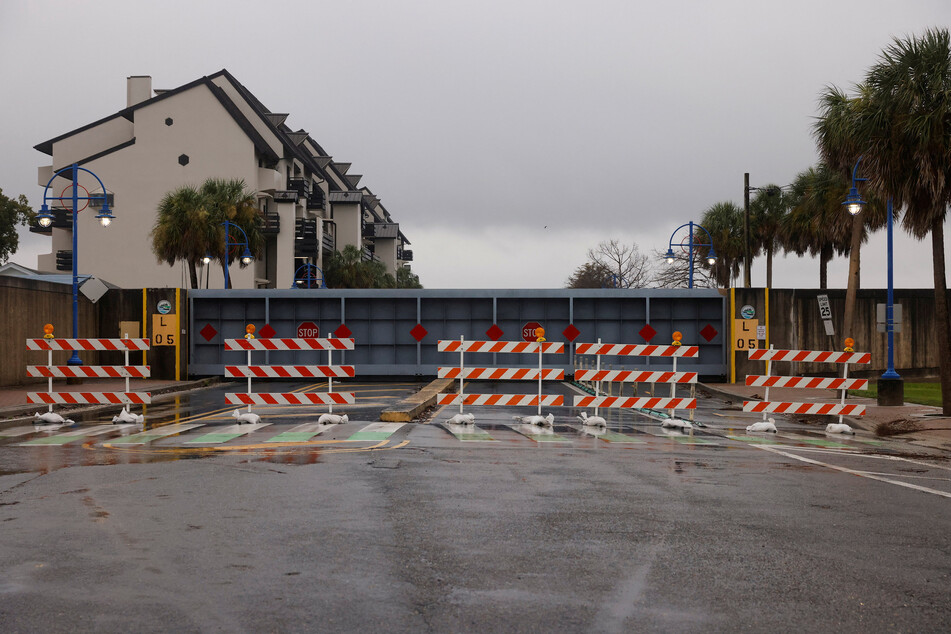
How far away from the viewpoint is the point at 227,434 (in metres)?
14.1

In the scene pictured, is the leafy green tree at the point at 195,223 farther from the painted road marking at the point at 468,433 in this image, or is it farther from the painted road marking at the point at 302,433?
the painted road marking at the point at 468,433

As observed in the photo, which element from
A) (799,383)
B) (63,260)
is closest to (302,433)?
(799,383)

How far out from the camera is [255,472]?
9891 mm

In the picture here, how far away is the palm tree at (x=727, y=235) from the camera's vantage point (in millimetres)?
54812

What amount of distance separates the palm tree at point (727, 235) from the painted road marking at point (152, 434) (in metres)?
44.2

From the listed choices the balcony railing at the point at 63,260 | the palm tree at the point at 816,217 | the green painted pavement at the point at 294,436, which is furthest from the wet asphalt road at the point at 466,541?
the balcony railing at the point at 63,260

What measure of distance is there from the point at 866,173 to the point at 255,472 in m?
14.2

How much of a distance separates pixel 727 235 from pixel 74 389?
4150 cm

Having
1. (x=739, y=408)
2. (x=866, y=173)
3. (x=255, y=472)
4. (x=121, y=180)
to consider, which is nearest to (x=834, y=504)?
(x=255, y=472)

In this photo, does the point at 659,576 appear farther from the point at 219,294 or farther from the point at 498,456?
the point at 219,294

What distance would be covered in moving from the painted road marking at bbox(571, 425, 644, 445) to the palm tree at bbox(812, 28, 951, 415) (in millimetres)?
7721

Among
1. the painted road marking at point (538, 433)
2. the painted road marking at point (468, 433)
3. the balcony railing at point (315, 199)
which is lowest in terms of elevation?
the painted road marking at point (538, 433)

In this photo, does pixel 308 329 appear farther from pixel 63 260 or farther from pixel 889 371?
pixel 63 260

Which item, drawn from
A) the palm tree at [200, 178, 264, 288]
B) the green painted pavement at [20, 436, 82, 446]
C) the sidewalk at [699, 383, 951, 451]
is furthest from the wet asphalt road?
the palm tree at [200, 178, 264, 288]
